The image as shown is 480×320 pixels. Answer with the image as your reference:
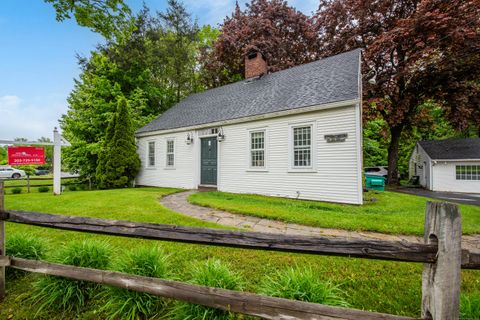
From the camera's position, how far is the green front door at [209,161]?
10.5 meters

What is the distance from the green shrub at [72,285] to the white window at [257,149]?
23.4 ft

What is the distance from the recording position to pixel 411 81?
44.2 ft

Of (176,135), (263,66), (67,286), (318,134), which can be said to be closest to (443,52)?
(263,66)

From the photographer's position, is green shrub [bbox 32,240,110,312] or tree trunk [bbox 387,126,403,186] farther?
tree trunk [bbox 387,126,403,186]

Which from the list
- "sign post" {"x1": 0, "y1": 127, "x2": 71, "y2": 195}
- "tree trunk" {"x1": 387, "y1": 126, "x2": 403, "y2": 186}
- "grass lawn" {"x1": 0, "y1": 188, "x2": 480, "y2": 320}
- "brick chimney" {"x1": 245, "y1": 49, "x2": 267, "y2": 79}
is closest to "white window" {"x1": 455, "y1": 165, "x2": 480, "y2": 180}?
"tree trunk" {"x1": 387, "y1": 126, "x2": 403, "y2": 186}

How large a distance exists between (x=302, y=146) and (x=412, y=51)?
9.96 metres

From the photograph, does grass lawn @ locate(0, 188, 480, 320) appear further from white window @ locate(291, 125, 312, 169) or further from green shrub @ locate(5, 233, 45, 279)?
white window @ locate(291, 125, 312, 169)

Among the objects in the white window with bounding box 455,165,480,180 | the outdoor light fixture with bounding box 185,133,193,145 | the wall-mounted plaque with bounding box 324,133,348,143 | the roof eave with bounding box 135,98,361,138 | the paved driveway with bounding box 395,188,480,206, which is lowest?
the paved driveway with bounding box 395,188,480,206

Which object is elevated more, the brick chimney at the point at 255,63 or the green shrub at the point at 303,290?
the brick chimney at the point at 255,63

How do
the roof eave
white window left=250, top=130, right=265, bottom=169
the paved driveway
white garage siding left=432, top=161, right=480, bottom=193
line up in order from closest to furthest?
the roof eave → white window left=250, top=130, right=265, bottom=169 → the paved driveway → white garage siding left=432, top=161, right=480, bottom=193

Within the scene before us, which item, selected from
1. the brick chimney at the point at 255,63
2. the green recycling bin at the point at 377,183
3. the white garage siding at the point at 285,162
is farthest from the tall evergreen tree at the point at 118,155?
the green recycling bin at the point at 377,183

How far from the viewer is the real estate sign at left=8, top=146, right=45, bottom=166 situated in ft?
29.6

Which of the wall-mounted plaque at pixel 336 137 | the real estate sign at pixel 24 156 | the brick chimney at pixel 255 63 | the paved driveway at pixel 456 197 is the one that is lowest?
the paved driveway at pixel 456 197

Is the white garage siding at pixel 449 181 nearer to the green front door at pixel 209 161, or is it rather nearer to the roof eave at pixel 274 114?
the roof eave at pixel 274 114
